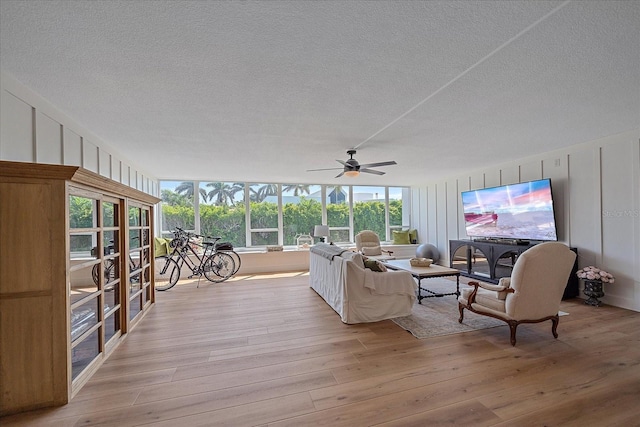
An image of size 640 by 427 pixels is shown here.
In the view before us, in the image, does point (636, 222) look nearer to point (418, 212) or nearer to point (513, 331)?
point (513, 331)

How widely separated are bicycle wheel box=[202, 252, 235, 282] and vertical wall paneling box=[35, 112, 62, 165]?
11.6 feet

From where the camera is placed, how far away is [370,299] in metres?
3.51

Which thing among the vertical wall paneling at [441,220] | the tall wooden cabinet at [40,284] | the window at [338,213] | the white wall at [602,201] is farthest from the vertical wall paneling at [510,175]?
the tall wooden cabinet at [40,284]

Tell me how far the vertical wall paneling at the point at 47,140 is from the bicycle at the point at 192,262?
3043 mm

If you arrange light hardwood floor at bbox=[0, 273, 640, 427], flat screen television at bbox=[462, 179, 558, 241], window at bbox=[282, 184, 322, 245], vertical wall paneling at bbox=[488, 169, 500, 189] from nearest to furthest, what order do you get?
light hardwood floor at bbox=[0, 273, 640, 427], flat screen television at bbox=[462, 179, 558, 241], vertical wall paneling at bbox=[488, 169, 500, 189], window at bbox=[282, 184, 322, 245]

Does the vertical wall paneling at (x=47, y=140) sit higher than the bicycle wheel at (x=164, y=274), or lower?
higher

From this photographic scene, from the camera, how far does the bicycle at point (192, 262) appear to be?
5.58 meters

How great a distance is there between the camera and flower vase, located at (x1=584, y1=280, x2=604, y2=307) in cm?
389

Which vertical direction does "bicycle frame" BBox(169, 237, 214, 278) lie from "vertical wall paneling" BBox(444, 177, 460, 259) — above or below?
below

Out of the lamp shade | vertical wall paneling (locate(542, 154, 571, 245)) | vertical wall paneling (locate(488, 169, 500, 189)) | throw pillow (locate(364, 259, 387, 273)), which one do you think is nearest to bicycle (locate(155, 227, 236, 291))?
the lamp shade

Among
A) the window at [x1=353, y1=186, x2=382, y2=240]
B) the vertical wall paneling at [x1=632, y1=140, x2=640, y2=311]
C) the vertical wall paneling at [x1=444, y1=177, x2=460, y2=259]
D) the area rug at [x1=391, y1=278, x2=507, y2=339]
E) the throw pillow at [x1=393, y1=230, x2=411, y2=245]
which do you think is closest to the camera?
the area rug at [x1=391, y1=278, x2=507, y2=339]

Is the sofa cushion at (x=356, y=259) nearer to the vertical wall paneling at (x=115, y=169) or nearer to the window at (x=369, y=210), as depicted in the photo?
the vertical wall paneling at (x=115, y=169)

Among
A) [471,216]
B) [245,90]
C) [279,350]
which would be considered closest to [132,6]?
[245,90]

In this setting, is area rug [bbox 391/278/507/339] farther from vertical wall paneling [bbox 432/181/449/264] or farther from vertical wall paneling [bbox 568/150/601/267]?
vertical wall paneling [bbox 432/181/449/264]
